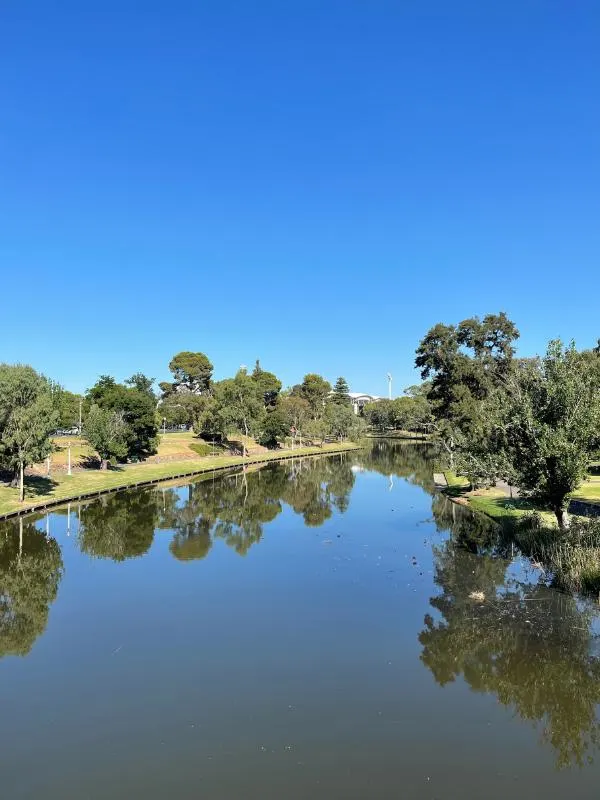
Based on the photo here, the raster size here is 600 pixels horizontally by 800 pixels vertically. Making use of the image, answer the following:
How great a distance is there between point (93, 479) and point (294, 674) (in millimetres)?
44033

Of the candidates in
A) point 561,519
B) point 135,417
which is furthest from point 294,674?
point 135,417

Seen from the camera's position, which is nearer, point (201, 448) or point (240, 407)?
point (201, 448)

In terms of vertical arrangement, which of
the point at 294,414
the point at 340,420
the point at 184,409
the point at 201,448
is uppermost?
the point at 184,409

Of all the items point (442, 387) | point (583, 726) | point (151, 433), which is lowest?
point (583, 726)

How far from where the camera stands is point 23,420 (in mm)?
38500

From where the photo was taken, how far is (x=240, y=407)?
8938cm

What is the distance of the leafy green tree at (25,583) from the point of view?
17805 millimetres

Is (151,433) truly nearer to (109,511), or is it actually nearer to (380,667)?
(109,511)

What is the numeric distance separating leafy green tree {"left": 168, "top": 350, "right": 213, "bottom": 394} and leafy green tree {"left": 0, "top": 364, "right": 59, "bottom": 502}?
277 ft

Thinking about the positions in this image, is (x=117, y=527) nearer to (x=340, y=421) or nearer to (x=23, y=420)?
(x=23, y=420)

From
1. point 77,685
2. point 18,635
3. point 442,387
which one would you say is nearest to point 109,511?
point 18,635

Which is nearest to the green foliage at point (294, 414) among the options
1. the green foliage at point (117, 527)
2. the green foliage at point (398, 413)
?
the green foliage at point (398, 413)

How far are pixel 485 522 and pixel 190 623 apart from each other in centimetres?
2128

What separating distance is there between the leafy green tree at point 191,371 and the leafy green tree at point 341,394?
3903cm
